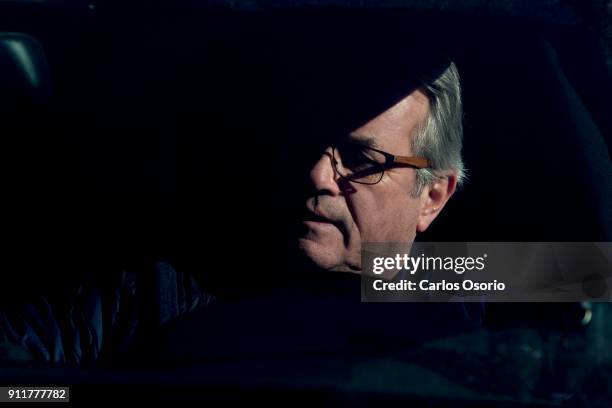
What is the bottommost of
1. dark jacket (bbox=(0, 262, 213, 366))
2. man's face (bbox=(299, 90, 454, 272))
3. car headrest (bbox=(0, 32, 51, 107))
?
dark jacket (bbox=(0, 262, 213, 366))

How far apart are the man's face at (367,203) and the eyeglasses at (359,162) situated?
0.04 feet

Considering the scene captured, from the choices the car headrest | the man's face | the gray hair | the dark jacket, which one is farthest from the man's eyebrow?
the car headrest

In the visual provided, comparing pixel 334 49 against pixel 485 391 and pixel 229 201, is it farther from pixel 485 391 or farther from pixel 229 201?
pixel 485 391

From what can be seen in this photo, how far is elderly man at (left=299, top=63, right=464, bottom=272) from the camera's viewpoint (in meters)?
2.26

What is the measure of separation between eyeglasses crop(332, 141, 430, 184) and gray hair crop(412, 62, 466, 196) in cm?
14

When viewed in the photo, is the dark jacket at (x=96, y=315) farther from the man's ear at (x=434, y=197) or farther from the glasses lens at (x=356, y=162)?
the man's ear at (x=434, y=197)

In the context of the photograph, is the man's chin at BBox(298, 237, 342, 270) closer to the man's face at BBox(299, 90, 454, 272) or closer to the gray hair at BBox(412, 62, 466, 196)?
the man's face at BBox(299, 90, 454, 272)

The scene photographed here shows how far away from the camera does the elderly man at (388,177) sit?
2.26 metres

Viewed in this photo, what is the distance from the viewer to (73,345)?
2037mm

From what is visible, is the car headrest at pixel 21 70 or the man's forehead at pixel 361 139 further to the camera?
the car headrest at pixel 21 70

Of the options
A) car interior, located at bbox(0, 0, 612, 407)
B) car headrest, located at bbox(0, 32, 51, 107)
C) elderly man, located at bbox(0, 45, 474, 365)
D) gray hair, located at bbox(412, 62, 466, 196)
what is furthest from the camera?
car headrest, located at bbox(0, 32, 51, 107)

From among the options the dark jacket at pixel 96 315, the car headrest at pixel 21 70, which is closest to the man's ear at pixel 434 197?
the dark jacket at pixel 96 315

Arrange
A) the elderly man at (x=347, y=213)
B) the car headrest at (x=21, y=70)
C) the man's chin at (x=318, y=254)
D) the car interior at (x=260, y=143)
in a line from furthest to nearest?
the car headrest at (x=21, y=70) → the man's chin at (x=318, y=254) → the elderly man at (x=347, y=213) → the car interior at (x=260, y=143)

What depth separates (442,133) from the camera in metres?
2.45
